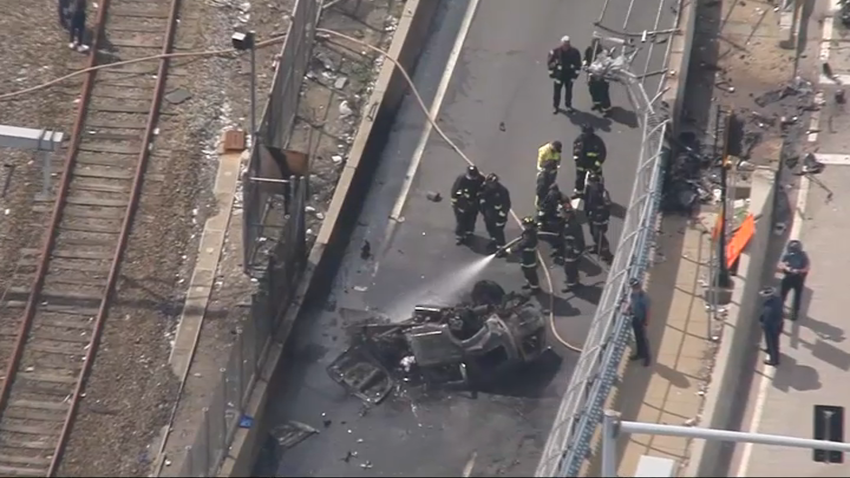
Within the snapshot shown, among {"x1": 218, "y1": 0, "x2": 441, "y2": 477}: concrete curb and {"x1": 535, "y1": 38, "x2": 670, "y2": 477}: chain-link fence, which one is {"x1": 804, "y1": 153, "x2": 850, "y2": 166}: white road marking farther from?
{"x1": 218, "y1": 0, "x2": 441, "y2": 477}: concrete curb

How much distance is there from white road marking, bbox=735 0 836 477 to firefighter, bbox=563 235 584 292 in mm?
2723

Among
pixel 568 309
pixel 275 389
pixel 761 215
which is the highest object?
pixel 761 215

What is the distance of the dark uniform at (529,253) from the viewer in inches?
898

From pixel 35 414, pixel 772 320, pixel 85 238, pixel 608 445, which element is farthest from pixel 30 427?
pixel 772 320

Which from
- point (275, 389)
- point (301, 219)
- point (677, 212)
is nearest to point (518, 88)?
point (677, 212)

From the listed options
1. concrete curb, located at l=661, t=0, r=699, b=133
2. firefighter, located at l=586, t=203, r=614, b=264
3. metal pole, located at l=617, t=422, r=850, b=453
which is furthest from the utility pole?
metal pole, located at l=617, t=422, r=850, b=453

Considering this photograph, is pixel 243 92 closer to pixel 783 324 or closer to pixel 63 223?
pixel 63 223

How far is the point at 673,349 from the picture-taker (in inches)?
917

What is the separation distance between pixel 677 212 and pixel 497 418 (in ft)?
16.2

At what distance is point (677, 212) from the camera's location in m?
25.3

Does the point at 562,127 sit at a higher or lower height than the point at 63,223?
higher

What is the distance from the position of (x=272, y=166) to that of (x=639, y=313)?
17.4 ft

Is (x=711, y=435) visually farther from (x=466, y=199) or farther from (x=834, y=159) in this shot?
(x=834, y=159)

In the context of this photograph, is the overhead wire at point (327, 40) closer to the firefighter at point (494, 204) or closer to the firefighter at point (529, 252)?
the firefighter at point (494, 204)
